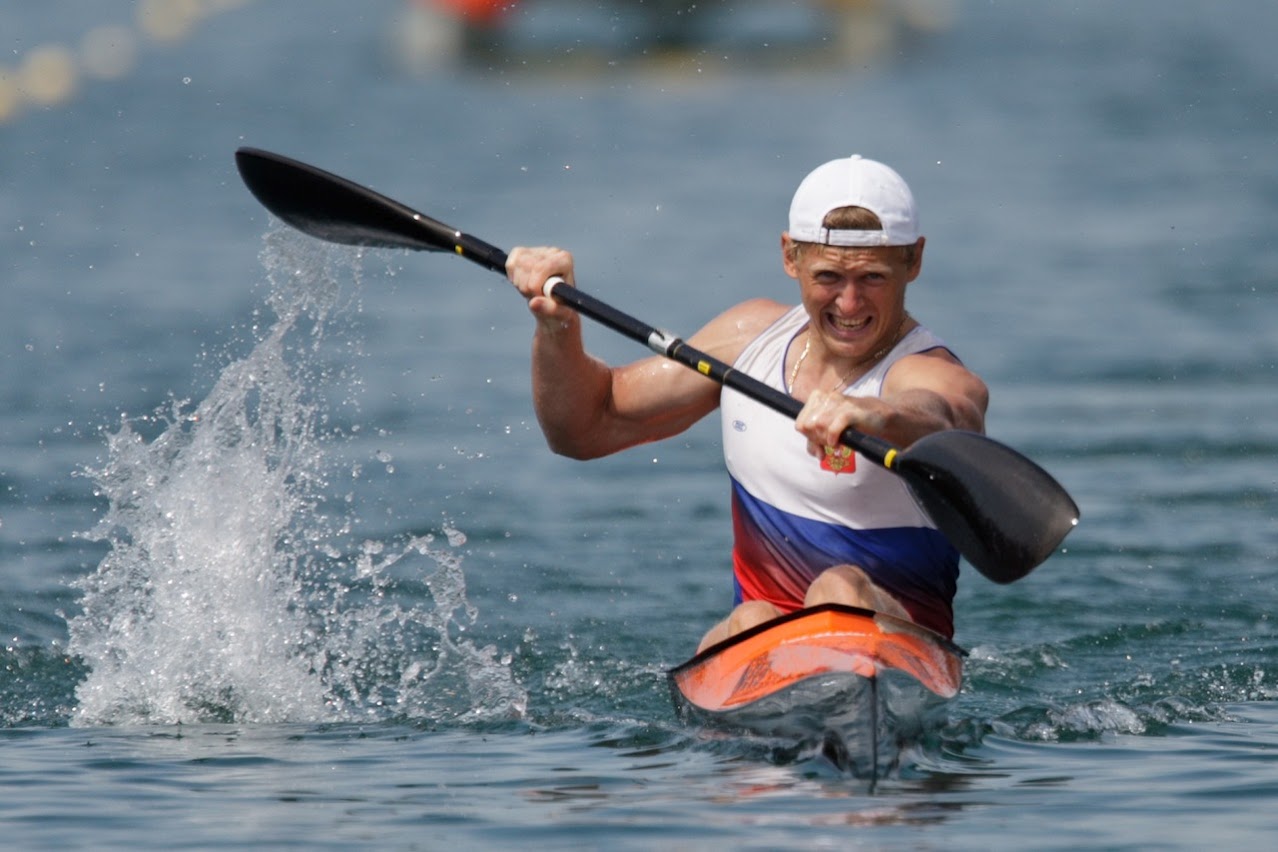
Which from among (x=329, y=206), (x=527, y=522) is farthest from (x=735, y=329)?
(x=527, y=522)

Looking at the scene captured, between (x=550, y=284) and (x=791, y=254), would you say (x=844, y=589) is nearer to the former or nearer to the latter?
(x=791, y=254)

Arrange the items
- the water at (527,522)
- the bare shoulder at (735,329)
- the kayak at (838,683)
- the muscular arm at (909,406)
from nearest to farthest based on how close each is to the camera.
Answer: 1. the muscular arm at (909,406)
2. the kayak at (838,683)
3. the water at (527,522)
4. the bare shoulder at (735,329)

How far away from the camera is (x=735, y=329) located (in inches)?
247

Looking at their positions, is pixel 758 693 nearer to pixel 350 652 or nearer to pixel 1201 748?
pixel 1201 748

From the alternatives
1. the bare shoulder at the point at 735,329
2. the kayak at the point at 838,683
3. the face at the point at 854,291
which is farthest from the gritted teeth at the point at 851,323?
the kayak at the point at 838,683

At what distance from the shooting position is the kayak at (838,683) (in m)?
5.44

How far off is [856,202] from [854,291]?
9.6 inches

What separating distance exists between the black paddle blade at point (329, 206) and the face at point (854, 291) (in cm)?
158

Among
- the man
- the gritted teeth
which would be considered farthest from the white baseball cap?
the gritted teeth

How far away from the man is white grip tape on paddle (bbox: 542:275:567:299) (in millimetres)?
15

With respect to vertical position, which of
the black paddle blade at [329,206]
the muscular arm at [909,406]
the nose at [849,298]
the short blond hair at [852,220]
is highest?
the black paddle blade at [329,206]

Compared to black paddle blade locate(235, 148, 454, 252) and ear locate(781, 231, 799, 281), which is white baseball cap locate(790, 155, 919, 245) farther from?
black paddle blade locate(235, 148, 454, 252)

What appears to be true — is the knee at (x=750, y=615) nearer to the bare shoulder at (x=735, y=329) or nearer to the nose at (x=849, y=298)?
the bare shoulder at (x=735, y=329)

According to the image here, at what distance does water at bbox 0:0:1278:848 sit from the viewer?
18.6ft
